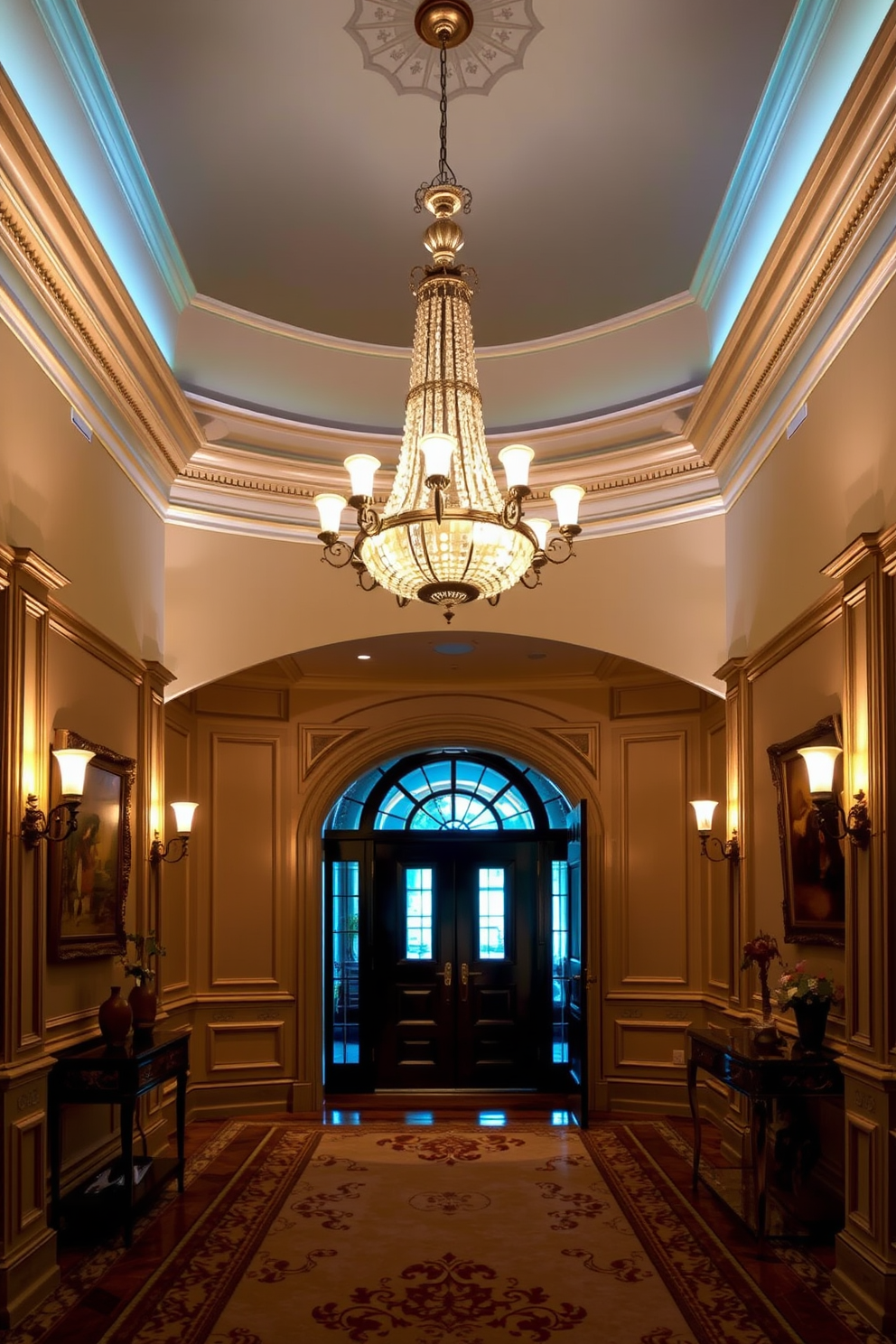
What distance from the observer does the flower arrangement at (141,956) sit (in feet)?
20.9

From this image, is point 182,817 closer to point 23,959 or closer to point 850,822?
point 23,959

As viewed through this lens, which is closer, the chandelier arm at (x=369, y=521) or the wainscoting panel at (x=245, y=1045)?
the chandelier arm at (x=369, y=521)

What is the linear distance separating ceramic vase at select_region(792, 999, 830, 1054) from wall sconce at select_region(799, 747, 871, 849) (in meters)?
0.76

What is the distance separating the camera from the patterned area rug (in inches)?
186

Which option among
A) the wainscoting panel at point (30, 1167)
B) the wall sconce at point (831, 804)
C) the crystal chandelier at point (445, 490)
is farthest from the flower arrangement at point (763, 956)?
the wainscoting panel at point (30, 1167)

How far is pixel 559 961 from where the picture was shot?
1053 centimetres

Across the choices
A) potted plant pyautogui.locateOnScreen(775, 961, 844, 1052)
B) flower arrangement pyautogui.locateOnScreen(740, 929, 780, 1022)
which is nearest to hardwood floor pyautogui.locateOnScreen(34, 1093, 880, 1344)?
potted plant pyautogui.locateOnScreen(775, 961, 844, 1052)

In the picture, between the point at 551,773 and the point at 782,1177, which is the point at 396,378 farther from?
the point at 782,1177

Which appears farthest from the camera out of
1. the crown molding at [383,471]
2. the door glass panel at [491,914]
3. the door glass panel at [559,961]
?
the door glass panel at [491,914]

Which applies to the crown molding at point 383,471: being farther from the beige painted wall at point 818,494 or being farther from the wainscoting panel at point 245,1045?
the wainscoting panel at point 245,1045

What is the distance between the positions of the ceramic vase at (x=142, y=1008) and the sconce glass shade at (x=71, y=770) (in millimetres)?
1662

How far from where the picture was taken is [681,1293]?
5098 millimetres

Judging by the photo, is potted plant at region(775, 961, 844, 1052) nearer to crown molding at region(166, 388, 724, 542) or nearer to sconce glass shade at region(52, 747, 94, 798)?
sconce glass shade at region(52, 747, 94, 798)

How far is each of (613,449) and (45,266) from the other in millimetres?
3962
